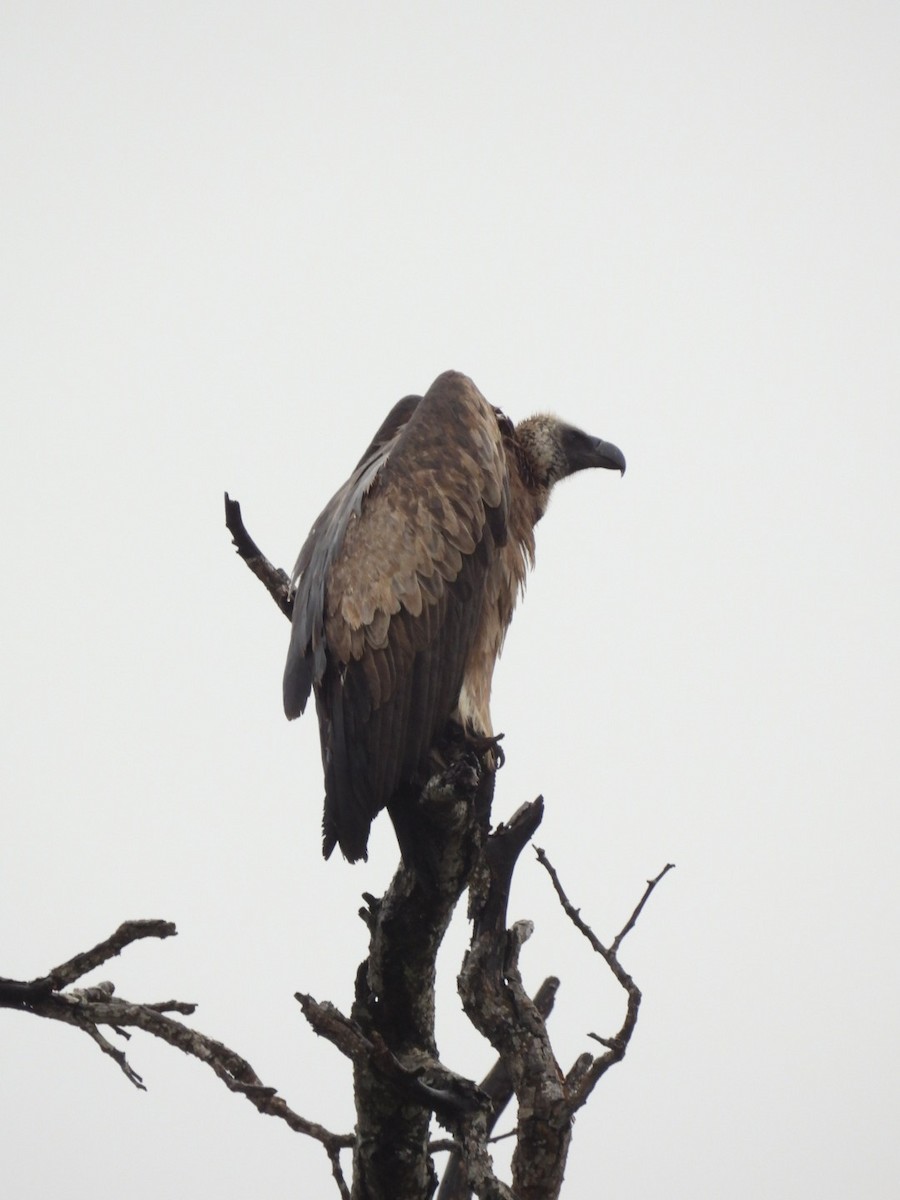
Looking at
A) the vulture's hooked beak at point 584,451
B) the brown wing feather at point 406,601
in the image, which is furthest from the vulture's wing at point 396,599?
the vulture's hooked beak at point 584,451

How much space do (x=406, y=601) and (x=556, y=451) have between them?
187cm

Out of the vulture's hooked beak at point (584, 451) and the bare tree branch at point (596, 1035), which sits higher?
the vulture's hooked beak at point (584, 451)

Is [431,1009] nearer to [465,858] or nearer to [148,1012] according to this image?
[465,858]

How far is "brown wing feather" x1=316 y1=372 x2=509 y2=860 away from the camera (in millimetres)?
5023

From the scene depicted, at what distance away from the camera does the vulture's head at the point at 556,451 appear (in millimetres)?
6746

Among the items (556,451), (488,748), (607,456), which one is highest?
(607,456)

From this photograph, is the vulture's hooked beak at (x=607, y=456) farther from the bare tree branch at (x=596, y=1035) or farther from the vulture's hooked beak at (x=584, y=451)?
the bare tree branch at (x=596, y=1035)

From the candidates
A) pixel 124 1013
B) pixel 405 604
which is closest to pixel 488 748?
pixel 405 604

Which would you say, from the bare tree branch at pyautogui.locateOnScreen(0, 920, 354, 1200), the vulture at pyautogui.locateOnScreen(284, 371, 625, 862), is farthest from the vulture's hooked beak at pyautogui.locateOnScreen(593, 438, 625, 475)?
the bare tree branch at pyautogui.locateOnScreen(0, 920, 354, 1200)

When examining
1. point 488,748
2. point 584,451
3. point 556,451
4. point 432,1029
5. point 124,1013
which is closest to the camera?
point 124,1013

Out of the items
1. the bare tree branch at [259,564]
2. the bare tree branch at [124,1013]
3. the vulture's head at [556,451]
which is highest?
the vulture's head at [556,451]

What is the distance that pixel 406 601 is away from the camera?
5430 millimetres

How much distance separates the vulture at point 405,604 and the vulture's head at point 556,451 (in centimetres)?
49

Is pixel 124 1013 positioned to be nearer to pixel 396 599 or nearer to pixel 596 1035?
pixel 596 1035
